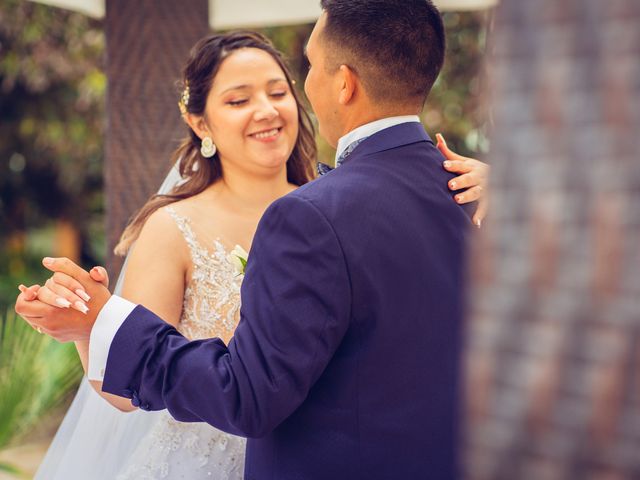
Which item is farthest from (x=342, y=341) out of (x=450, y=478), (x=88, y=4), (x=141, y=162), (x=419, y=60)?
(x=88, y=4)

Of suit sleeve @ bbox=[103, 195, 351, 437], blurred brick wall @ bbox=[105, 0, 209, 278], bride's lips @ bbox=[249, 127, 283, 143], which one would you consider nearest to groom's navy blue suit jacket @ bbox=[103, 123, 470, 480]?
suit sleeve @ bbox=[103, 195, 351, 437]

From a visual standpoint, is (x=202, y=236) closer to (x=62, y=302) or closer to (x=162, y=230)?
(x=162, y=230)

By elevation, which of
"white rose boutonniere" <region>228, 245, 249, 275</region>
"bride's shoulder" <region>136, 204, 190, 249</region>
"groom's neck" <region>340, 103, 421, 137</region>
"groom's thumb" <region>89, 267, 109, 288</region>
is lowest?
"white rose boutonniere" <region>228, 245, 249, 275</region>

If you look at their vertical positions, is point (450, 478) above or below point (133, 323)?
below

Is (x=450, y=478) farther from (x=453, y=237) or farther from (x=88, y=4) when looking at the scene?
(x=88, y=4)

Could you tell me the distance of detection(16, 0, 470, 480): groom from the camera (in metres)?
1.83

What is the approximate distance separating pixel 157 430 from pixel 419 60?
5.43 ft

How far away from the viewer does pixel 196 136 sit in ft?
10.9

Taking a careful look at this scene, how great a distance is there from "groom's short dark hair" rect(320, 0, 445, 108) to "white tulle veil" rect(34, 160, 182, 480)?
1400mm

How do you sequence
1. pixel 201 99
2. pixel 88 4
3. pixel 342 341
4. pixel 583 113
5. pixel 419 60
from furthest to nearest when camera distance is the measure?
pixel 88 4, pixel 201 99, pixel 419 60, pixel 342 341, pixel 583 113

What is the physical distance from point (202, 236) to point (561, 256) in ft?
7.99

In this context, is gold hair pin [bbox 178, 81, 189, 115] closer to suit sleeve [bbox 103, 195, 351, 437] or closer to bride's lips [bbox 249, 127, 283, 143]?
bride's lips [bbox 249, 127, 283, 143]

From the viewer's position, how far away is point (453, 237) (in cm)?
203

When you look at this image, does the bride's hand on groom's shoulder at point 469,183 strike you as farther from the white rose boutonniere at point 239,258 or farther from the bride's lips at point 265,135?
the bride's lips at point 265,135
